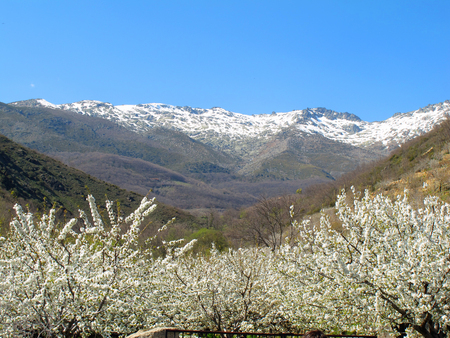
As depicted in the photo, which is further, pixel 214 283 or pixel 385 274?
pixel 214 283

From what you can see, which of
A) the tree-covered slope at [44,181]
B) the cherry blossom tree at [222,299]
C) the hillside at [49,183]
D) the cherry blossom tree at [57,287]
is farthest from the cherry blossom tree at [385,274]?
the tree-covered slope at [44,181]

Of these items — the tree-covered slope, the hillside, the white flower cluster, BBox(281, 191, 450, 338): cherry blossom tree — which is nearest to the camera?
BBox(281, 191, 450, 338): cherry blossom tree

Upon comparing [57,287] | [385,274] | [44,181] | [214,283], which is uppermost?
[44,181]

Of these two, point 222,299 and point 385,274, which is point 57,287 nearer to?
point 222,299

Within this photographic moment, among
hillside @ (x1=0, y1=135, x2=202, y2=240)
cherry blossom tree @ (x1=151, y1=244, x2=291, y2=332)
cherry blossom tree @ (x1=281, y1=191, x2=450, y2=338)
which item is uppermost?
hillside @ (x1=0, y1=135, x2=202, y2=240)

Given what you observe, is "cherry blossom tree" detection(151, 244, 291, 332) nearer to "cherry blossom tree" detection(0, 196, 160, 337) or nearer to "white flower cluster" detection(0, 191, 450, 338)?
"white flower cluster" detection(0, 191, 450, 338)

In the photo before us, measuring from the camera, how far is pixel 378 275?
18.2 feet

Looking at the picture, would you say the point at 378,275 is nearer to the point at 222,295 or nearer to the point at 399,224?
the point at 399,224

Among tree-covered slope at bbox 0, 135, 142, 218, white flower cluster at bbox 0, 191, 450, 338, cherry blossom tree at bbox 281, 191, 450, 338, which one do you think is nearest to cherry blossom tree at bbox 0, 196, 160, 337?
white flower cluster at bbox 0, 191, 450, 338

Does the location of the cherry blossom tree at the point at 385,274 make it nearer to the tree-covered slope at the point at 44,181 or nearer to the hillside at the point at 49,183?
the hillside at the point at 49,183

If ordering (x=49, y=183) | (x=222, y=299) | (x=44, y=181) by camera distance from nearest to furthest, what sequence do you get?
(x=222, y=299), (x=44, y=181), (x=49, y=183)

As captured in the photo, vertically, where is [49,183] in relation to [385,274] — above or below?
above

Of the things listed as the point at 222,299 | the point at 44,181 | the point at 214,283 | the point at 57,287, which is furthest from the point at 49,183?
the point at 57,287

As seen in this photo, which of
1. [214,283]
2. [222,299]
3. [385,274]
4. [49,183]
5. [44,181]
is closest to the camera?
[385,274]
